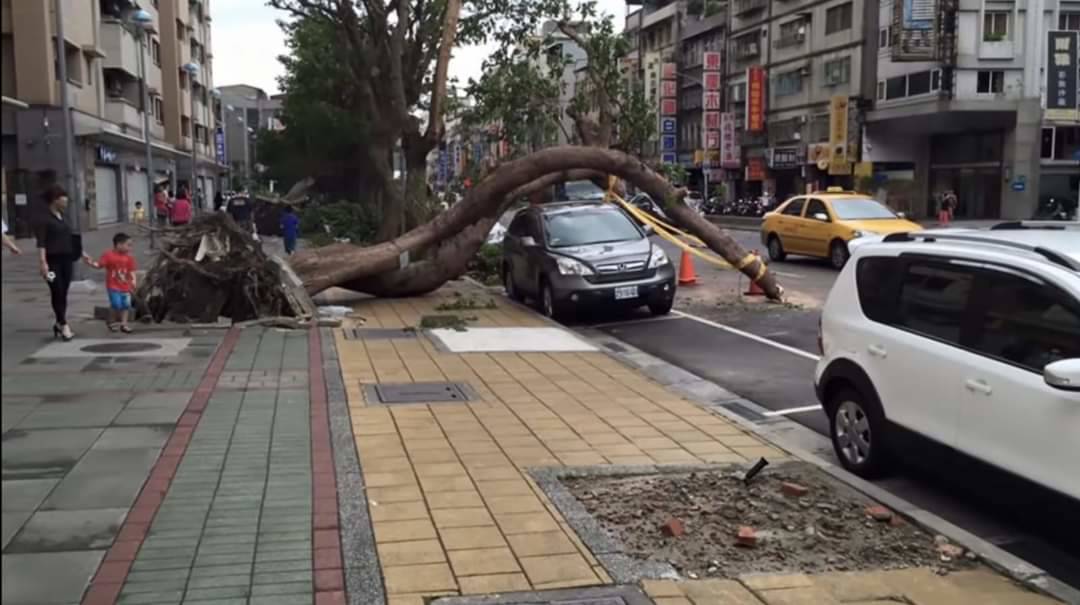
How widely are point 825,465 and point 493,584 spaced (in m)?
3.03

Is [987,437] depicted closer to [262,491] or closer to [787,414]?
[787,414]

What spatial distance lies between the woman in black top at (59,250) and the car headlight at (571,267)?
6.37 metres

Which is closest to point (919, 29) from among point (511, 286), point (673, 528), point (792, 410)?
point (511, 286)

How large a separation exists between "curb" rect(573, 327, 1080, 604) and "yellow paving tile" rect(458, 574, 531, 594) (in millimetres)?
2295

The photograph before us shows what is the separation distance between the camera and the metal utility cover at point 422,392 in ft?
29.2

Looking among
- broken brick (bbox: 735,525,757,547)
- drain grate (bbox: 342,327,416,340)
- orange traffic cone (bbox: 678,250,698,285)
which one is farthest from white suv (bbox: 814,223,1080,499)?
orange traffic cone (bbox: 678,250,698,285)

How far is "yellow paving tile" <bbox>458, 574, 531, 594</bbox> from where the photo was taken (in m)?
4.65

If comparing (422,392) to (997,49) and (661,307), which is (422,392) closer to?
(661,307)

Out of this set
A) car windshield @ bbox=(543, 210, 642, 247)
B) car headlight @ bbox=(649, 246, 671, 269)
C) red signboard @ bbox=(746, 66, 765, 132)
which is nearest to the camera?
car headlight @ bbox=(649, 246, 671, 269)

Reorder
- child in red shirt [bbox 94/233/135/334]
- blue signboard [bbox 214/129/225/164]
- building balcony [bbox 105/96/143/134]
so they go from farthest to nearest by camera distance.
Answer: blue signboard [bbox 214/129/225/164], building balcony [bbox 105/96/143/134], child in red shirt [bbox 94/233/135/334]

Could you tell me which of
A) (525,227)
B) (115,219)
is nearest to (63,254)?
(525,227)

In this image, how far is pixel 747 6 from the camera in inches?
2431

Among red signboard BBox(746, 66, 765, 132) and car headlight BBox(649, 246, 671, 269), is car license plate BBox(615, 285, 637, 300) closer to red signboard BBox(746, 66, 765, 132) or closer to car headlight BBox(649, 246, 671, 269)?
car headlight BBox(649, 246, 671, 269)

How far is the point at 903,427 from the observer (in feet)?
20.7
